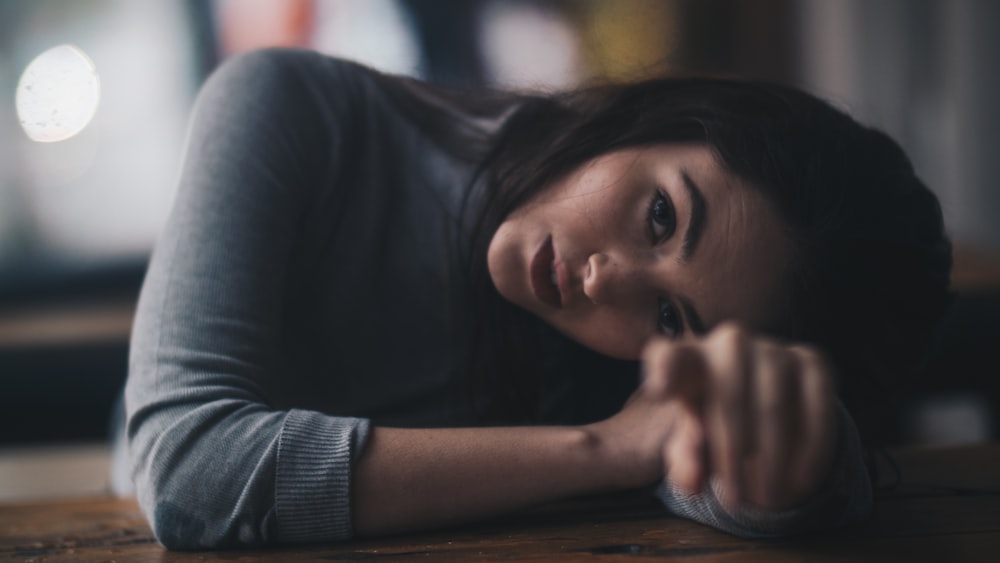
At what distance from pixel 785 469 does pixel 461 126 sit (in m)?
0.53

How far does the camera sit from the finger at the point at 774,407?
41cm

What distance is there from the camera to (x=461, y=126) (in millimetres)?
867

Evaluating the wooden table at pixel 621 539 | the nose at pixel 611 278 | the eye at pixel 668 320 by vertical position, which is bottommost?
the wooden table at pixel 621 539

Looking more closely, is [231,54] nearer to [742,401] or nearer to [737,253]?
[737,253]

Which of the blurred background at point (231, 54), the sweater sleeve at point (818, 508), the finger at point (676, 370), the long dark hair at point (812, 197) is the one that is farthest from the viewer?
the blurred background at point (231, 54)

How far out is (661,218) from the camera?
69 cm

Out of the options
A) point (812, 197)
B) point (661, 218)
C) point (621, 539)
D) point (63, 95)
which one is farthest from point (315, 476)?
point (63, 95)

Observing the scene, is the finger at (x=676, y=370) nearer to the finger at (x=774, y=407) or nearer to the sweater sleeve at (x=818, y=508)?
the finger at (x=774, y=407)

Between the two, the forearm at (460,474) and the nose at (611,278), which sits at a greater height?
the nose at (611,278)

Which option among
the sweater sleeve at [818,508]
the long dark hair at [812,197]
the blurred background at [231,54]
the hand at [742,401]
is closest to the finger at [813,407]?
the hand at [742,401]

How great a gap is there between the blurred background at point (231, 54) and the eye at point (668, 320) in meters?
1.22

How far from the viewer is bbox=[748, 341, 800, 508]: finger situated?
41 centimetres

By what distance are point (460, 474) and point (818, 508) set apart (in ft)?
0.79

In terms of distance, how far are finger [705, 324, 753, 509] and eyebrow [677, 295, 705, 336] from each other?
26 centimetres
